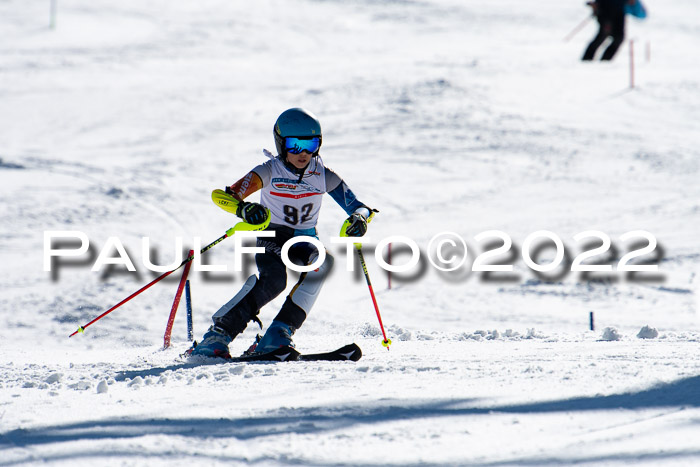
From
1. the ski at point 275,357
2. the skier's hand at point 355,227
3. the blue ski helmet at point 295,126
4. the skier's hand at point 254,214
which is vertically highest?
the blue ski helmet at point 295,126

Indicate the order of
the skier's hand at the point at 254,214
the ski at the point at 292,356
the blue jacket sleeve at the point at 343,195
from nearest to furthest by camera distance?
the ski at the point at 292,356 < the skier's hand at the point at 254,214 < the blue jacket sleeve at the point at 343,195

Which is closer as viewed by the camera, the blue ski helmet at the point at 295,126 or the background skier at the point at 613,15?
the blue ski helmet at the point at 295,126

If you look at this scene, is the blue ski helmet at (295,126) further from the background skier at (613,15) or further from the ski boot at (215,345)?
the background skier at (613,15)

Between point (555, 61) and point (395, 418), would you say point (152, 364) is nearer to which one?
point (395, 418)

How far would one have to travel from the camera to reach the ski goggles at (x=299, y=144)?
16.2 ft

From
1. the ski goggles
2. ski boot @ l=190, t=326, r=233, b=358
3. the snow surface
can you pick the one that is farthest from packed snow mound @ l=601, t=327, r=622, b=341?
ski boot @ l=190, t=326, r=233, b=358

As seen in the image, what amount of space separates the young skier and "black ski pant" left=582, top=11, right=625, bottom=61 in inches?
570

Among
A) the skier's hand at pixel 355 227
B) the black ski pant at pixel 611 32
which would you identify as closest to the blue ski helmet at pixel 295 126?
the skier's hand at pixel 355 227

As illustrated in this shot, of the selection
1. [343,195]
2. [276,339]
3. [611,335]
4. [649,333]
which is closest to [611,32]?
[649,333]

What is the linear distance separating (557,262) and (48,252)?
5.68 m

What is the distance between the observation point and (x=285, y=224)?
5.03 m

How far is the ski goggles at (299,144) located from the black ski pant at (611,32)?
14595mm

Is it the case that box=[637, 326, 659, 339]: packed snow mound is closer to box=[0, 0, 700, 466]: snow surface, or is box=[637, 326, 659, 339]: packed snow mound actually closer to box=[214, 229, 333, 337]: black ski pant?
box=[0, 0, 700, 466]: snow surface

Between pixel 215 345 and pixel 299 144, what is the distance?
1286mm
